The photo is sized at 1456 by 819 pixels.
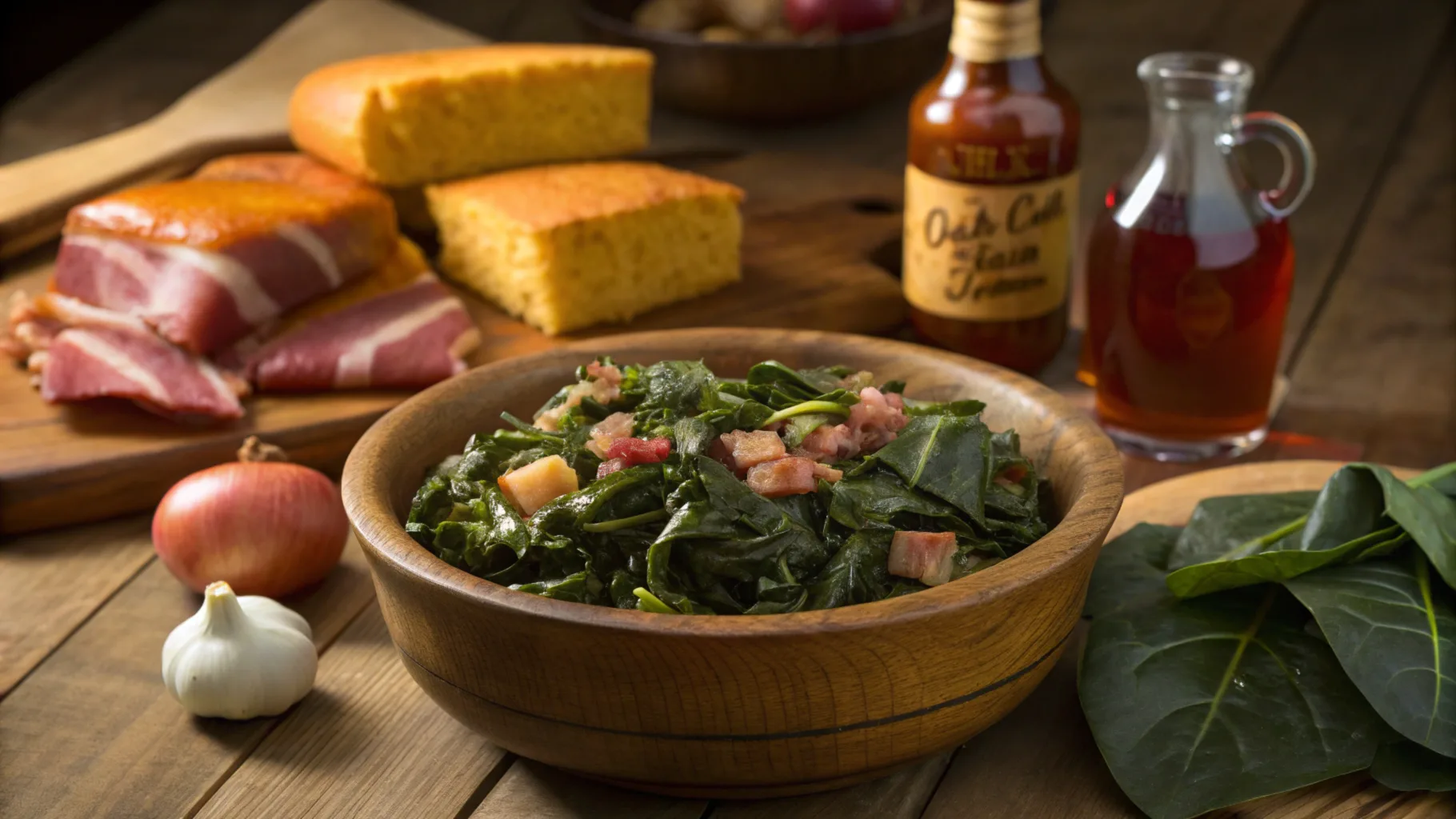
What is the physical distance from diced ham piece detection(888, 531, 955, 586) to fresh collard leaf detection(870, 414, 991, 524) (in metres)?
0.11

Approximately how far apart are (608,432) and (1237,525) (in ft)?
3.11

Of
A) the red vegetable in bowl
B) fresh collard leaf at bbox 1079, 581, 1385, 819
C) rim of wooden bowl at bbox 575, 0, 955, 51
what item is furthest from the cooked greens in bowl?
the red vegetable in bowl

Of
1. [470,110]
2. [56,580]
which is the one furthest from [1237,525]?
[470,110]

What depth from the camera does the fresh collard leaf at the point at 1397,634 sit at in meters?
1.73

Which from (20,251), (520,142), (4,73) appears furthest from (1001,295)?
(4,73)

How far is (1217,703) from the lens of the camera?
1828 millimetres

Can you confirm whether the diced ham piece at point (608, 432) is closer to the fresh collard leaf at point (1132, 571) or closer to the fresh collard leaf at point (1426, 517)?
the fresh collard leaf at point (1132, 571)

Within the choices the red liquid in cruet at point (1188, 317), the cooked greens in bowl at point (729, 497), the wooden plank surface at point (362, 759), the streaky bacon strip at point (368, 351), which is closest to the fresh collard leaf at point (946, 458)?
the cooked greens in bowl at point (729, 497)

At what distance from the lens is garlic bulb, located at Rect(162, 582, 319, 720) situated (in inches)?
75.7

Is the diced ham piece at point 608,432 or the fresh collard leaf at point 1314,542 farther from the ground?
the diced ham piece at point 608,432

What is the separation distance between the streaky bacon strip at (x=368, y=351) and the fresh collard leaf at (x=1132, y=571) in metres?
1.35

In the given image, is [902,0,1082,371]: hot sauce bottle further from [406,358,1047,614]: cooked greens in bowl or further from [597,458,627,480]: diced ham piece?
[597,458,627,480]: diced ham piece

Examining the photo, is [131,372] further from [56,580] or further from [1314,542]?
[1314,542]

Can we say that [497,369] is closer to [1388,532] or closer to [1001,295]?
[1001,295]
